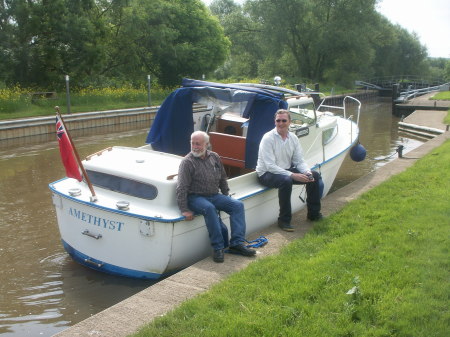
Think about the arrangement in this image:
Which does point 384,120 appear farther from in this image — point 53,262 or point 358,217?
point 53,262

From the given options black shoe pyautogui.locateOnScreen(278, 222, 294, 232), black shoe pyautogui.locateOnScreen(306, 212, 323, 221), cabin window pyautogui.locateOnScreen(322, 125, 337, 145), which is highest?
cabin window pyautogui.locateOnScreen(322, 125, 337, 145)

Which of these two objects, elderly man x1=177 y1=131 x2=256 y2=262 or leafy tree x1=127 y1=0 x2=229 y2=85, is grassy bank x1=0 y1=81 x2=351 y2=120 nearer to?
leafy tree x1=127 y1=0 x2=229 y2=85

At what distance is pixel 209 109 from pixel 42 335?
15.7ft

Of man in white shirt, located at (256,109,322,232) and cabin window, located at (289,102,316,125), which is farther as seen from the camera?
cabin window, located at (289,102,316,125)

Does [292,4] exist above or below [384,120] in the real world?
above

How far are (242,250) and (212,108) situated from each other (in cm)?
354

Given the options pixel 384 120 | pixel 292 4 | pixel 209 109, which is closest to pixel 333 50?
pixel 292 4

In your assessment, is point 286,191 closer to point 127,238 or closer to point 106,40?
point 127,238

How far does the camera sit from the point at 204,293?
432 centimetres

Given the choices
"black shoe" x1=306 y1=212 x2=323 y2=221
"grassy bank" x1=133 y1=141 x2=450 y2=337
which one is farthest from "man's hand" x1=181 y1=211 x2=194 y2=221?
"black shoe" x1=306 y1=212 x2=323 y2=221

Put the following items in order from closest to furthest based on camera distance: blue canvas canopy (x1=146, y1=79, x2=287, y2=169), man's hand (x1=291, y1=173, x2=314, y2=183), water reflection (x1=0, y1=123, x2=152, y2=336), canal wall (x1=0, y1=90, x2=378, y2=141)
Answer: water reflection (x1=0, y1=123, x2=152, y2=336) < man's hand (x1=291, y1=173, x2=314, y2=183) < blue canvas canopy (x1=146, y1=79, x2=287, y2=169) < canal wall (x1=0, y1=90, x2=378, y2=141)

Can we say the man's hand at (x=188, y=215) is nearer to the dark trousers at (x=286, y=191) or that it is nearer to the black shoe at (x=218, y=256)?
the black shoe at (x=218, y=256)

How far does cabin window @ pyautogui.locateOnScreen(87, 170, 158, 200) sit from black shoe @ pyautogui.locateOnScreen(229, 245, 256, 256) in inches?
39.9

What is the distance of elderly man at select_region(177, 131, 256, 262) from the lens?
5285 millimetres
